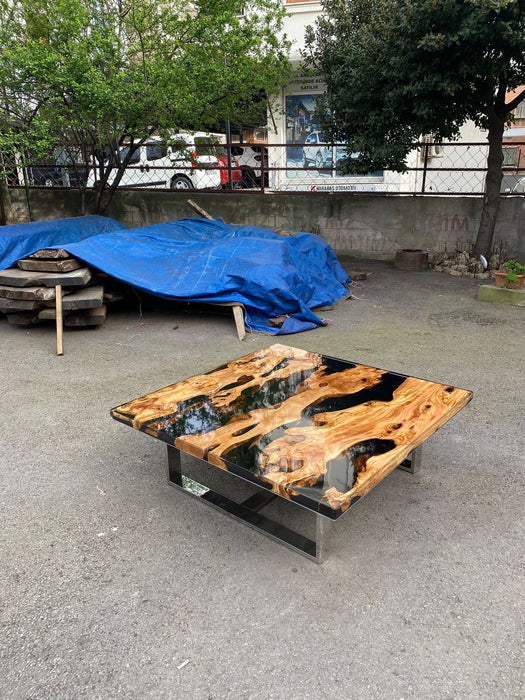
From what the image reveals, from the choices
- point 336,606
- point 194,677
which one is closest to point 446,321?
point 336,606

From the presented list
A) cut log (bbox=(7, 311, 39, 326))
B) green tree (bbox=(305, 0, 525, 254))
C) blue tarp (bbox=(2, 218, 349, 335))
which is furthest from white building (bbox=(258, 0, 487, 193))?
cut log (bbox=(7, 311, 39, 326))

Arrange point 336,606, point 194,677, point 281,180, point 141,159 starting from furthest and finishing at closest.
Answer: point 281,180 < point 141,159 < point 336,606 < point 194,677

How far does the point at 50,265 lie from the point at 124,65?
3.16m

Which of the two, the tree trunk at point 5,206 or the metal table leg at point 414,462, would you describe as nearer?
the metal table leg at point 414,462

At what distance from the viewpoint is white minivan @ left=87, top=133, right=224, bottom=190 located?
9.12 meters

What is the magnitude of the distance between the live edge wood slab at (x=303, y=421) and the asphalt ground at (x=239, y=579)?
447 mm

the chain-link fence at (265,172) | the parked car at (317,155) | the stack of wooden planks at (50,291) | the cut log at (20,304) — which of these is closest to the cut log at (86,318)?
the stack of wooden planks at (50,291)

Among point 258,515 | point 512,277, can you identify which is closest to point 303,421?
point 258,515

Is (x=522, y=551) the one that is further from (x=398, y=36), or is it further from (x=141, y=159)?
(x=141, y=159)

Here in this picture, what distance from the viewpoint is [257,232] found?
7090mm

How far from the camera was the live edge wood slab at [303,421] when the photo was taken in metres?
2.12

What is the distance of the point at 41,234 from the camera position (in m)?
6.51

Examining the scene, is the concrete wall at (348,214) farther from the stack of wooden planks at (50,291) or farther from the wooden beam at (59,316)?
the wooden beam at (59,316)

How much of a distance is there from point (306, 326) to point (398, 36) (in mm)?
3696
